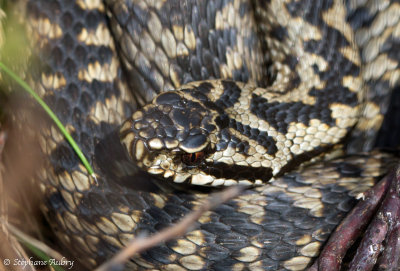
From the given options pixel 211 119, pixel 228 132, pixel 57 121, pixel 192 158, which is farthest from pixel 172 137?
pixel 57 121

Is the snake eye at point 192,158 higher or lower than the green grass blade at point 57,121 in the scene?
lower

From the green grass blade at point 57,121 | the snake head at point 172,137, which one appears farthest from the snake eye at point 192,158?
the green grass blade at point 57,121

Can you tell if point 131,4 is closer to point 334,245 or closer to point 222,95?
point 222,95

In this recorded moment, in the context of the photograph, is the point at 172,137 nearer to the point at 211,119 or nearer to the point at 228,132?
the point at 211,119

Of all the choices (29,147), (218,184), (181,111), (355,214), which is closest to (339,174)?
(355,214)

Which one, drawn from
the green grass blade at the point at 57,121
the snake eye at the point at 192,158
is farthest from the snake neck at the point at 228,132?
the green grass blade at the point at 57,121

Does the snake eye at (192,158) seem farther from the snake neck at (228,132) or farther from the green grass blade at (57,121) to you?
the green grass blade at (57,121)

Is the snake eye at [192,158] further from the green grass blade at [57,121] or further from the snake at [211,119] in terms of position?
the green grass blade at [57,121]

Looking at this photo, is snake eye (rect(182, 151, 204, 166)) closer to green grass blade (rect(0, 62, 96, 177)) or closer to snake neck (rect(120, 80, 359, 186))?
snake neck (rect(120, 80, 359, 186))

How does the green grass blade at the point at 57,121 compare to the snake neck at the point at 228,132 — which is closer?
the snake neck at the point at 228,132
